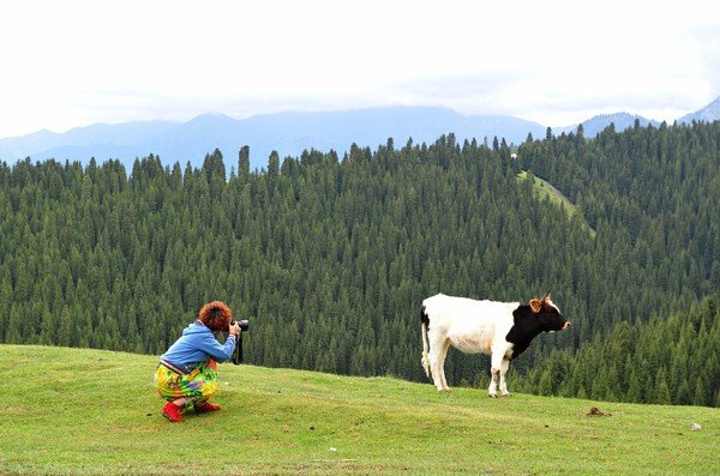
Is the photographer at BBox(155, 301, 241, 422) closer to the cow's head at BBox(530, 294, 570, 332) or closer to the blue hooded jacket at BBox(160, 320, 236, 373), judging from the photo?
the blue hooded jacket at BBox(160, 320, 236, 373)

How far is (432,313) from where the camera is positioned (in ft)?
111

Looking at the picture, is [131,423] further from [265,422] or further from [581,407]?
[581,407]

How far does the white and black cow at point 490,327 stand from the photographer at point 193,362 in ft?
32.3

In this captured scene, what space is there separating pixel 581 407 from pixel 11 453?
1754 centimetres

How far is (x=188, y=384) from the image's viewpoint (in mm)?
24984

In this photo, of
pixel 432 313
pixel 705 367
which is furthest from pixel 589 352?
pixel 432 313

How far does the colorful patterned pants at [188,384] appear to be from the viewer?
24891mm

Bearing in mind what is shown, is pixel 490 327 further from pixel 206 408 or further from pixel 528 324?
pixel 206 408

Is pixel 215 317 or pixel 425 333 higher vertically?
pixel 215 317

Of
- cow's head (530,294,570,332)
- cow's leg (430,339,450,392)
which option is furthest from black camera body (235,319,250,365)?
cow's head (530,294,570,332)

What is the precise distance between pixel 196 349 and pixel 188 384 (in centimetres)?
92

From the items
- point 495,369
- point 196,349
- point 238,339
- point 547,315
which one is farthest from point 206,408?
point 547,315

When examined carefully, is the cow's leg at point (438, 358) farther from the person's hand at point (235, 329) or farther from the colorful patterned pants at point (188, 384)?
the colorful patterned pants at point (188, 384)

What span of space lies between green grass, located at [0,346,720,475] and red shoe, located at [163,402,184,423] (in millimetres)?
294
